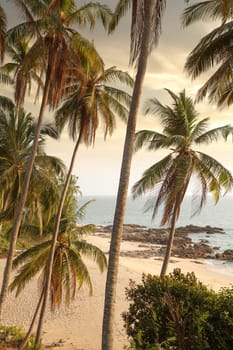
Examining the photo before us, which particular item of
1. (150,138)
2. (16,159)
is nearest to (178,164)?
(150,138)

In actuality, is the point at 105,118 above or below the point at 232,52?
below

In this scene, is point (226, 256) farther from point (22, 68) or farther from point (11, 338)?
point (22, 68)

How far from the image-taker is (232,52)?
9.72 meters

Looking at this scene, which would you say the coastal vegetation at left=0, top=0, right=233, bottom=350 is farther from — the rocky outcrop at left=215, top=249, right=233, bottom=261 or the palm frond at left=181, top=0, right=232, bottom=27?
the rocky outcrop at left=215, top=249, right=233, bottom=261

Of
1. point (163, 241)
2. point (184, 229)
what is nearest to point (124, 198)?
point (163, 241)

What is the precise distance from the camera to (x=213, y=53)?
10.1 m

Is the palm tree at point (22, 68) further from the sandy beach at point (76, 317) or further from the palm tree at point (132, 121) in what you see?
the sandy beach at point (76, 317)

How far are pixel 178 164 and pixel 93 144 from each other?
11.9 ft

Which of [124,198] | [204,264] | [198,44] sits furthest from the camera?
[204,264]

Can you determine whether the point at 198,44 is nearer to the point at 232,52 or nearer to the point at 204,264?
the point at 232,52

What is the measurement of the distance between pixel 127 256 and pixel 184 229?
3856cm

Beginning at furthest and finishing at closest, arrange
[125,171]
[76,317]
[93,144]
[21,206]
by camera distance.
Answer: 1. [76,317]
2. [93,144]
3. [21,206]
4. [125,171]

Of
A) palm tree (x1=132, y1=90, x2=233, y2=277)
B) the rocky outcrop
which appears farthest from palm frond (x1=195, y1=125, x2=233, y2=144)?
the rocky outcrop

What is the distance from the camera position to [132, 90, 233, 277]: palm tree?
12.6 metres
